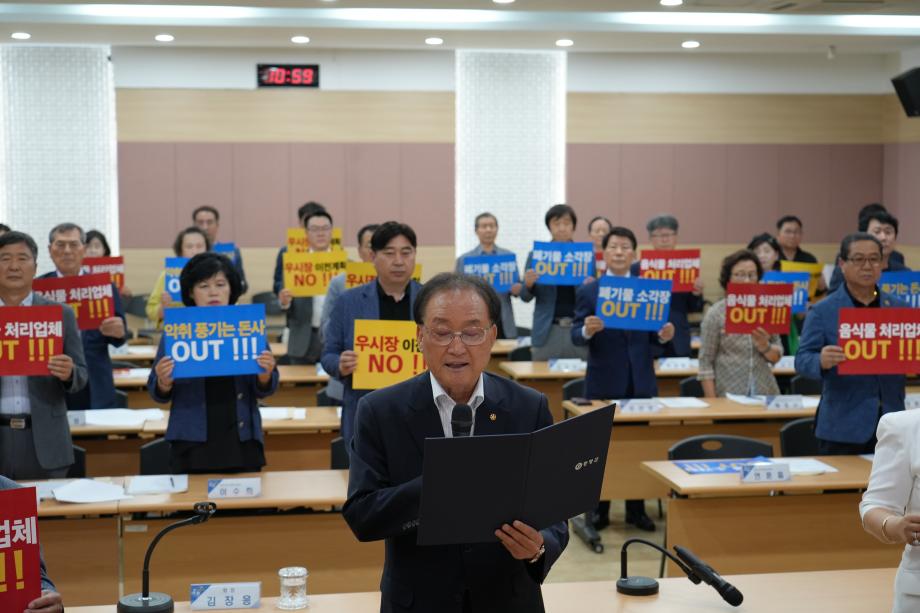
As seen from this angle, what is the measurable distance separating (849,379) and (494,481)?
3507 millimetres

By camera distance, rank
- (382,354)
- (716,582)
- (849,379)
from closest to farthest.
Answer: (716,582), (382,354), (849,379)

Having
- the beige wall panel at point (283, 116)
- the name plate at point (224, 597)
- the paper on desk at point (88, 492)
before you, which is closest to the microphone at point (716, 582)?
the name plate at point (224, 597)

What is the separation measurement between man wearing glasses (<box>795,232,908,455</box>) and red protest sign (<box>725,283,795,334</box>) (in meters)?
1.12

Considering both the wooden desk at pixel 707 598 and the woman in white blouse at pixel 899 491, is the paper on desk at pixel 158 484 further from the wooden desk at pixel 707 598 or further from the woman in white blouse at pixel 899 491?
the woman in white blouse at pixel 899 491

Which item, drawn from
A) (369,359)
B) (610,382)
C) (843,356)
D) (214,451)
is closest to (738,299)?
(610,382)

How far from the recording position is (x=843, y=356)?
5.03m

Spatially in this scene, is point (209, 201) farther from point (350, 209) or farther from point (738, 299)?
point (738, 299)

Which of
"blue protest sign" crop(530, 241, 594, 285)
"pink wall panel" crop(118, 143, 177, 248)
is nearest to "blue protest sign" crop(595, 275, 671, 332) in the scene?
"blue protest sign" crop(530, 241, 594, 285)

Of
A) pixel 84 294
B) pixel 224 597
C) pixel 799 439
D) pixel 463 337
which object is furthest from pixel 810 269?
pixel 463 337

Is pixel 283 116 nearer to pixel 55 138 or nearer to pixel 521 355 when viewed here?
pixel 55 138

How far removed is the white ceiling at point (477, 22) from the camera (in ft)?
28.8

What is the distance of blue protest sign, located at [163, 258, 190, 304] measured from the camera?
7.74 meters

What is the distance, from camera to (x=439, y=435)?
2.57 m

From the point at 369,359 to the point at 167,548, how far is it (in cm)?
123
